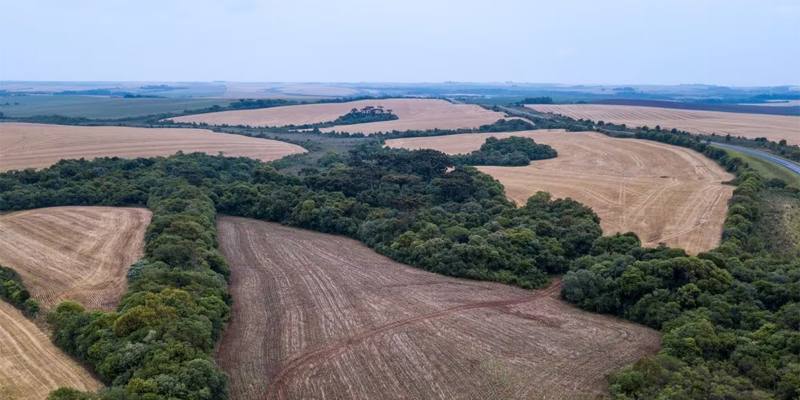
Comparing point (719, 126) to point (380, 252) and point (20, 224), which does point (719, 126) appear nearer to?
point (380, 252)

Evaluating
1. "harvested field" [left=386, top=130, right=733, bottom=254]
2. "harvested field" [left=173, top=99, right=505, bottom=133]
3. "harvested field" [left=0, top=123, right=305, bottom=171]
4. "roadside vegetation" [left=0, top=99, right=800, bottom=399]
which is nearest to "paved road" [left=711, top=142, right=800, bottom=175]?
"roadside vegetation" [left=0, top=99, right=800, bottom=399]

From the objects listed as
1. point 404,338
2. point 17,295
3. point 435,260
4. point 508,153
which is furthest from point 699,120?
point 17,295

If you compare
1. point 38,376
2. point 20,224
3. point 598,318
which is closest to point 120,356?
point 38,376

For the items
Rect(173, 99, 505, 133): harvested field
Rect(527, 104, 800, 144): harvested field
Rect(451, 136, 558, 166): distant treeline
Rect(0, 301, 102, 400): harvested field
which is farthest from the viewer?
Rect(173, 99, 505, 133): harvested field

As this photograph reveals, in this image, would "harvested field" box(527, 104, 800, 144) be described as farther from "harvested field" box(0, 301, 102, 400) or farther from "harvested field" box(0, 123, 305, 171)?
"harvested field" box(0, 301, 102, 400)

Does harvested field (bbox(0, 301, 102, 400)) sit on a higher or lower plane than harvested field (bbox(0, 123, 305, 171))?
lower

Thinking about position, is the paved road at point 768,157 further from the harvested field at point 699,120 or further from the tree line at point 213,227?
the tree line at point 213,227

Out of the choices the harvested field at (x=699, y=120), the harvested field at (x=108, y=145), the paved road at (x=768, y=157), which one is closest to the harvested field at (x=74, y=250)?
the harvested field at (x=108, y=145)
